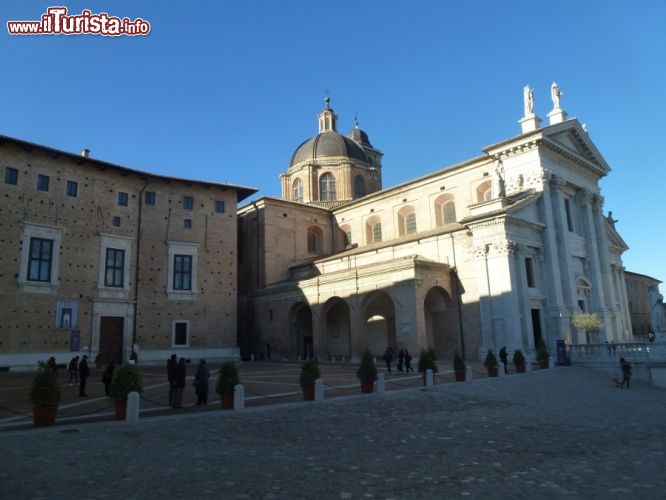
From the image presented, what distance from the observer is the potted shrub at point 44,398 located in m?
10.9

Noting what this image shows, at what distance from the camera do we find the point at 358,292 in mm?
30938

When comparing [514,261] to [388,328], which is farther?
[388,328]

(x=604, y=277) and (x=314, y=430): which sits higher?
(x=604, y=277)

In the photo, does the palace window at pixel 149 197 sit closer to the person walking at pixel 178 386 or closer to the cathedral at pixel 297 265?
the cathedral at pixel 297 265

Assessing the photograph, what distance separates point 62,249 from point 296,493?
25763 millimetres

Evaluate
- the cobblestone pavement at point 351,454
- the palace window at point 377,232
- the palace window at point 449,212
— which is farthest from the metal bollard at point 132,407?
the palace window at point 377,232

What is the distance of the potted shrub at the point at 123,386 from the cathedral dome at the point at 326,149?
130ft

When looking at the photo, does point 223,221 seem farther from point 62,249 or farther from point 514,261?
point 514,261

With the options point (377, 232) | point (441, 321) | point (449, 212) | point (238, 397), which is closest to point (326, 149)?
point (377, 232)

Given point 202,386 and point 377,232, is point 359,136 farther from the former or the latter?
point 202,386

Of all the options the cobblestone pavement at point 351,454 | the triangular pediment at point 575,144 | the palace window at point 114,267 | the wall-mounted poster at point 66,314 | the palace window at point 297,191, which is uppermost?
the palace window at point 297,191

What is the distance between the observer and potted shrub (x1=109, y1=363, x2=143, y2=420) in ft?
38.2

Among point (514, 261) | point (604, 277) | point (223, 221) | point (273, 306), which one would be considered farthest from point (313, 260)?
point (604, 277)

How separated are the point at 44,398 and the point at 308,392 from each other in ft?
22.7
